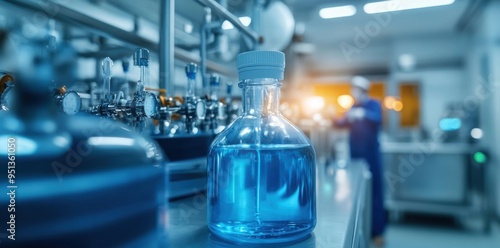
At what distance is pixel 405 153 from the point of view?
3.11 m

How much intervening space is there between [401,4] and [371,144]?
1605 mm

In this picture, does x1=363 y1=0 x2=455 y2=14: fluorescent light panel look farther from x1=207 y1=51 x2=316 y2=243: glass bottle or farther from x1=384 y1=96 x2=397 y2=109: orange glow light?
x1=207 y1=51 x2=316 y2=243: glass bottle

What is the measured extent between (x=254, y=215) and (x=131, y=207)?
7.1 inches

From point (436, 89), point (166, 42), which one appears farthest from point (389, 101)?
point (166, 42)

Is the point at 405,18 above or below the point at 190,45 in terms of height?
above

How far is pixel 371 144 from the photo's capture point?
267 centimetres

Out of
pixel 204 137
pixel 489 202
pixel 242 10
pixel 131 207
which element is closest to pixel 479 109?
pixel 489 202

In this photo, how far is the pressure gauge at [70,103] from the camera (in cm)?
44

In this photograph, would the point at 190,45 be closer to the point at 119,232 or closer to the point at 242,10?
the point at 242,10

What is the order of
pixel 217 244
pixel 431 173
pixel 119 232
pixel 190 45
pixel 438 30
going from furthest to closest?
Answer: 1. pixel 438 30
2. pixel 431 173
3. pixel 190 45
4. pixel 217 244
5. pixel 119 232

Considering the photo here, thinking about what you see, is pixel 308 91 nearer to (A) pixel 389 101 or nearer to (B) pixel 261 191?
(A) pixel 389 101

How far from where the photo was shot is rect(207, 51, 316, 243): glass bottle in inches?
16.7

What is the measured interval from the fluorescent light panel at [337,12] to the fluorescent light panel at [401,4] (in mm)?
156

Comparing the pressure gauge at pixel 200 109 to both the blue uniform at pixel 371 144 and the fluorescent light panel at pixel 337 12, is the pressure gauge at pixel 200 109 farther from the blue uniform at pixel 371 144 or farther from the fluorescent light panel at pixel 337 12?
the fluorescent light panel at pixel 337 12
